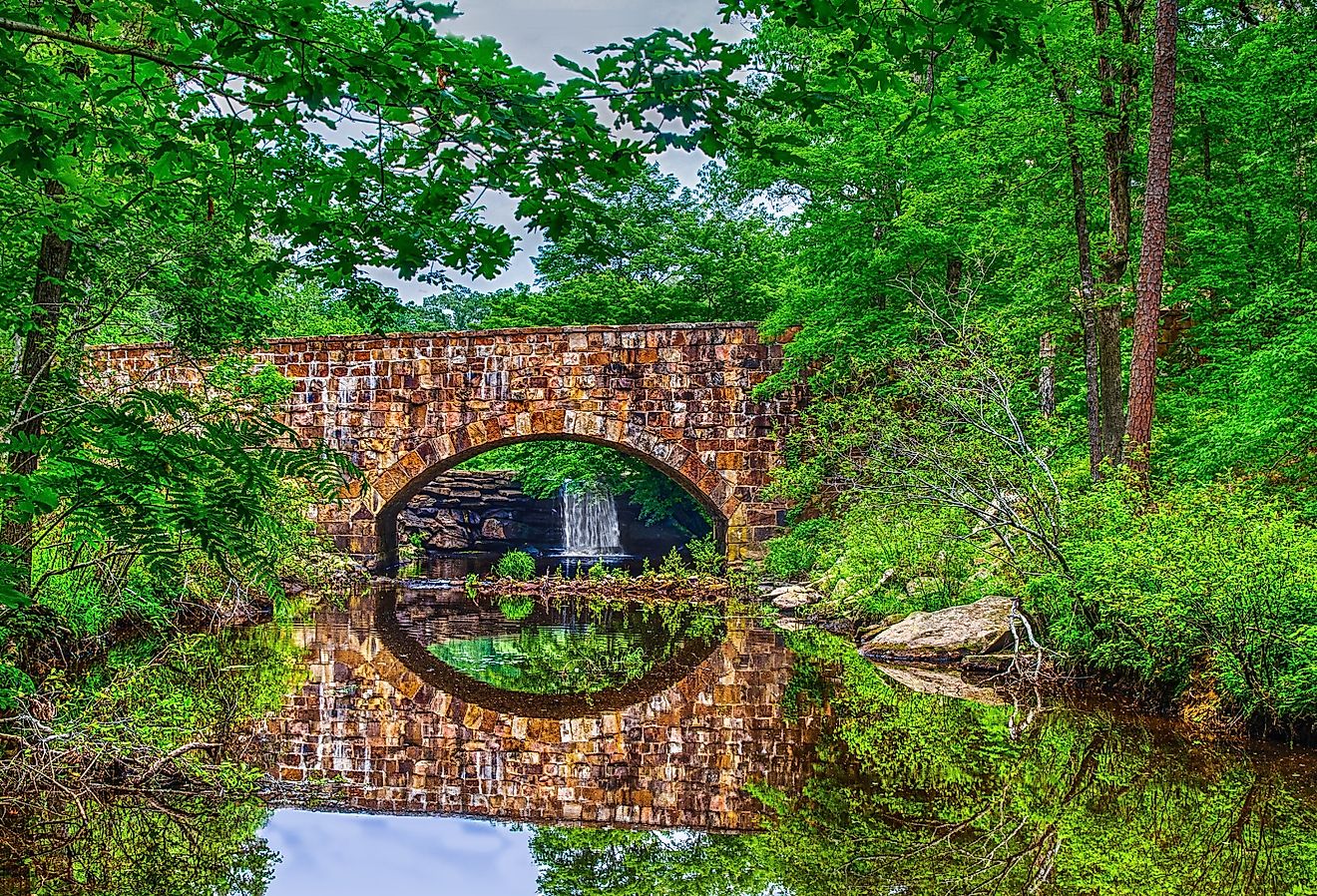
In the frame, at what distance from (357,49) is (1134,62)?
8858 mm

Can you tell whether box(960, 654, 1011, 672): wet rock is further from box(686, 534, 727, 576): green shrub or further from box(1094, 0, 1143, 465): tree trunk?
box(686, 534, 727, 576): green shrub

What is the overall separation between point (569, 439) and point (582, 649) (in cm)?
711

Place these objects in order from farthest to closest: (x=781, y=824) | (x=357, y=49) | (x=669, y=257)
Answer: (x=669, y=257) → (x=781, y=824) → (x=357, y=49)

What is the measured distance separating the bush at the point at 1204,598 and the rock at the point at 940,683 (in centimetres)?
65

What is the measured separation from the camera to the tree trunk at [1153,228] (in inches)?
360

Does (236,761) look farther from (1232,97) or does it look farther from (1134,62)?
(1232,97)

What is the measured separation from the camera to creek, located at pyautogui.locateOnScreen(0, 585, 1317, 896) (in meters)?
4.35

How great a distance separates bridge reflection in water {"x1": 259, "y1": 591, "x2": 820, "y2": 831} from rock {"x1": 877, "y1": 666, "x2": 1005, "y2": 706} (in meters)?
0.85

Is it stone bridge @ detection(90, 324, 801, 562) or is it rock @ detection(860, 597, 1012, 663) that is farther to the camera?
stone bridge @ detection(90, 324, 801, 562)

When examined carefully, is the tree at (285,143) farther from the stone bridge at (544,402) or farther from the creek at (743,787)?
the stone bridge at (544,402)

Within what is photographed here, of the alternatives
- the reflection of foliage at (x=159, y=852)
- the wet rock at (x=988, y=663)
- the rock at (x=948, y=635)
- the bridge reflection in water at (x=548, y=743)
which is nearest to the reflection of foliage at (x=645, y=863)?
the bridge reflection in water at (x=548, y=743)

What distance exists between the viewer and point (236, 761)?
19.3 feet

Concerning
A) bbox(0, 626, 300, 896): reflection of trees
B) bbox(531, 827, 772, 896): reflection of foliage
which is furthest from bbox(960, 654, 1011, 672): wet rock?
bbox(0, 626, 300, 896): reflection of trees

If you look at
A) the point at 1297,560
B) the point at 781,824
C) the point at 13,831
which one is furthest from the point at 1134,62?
the point at 13,831
